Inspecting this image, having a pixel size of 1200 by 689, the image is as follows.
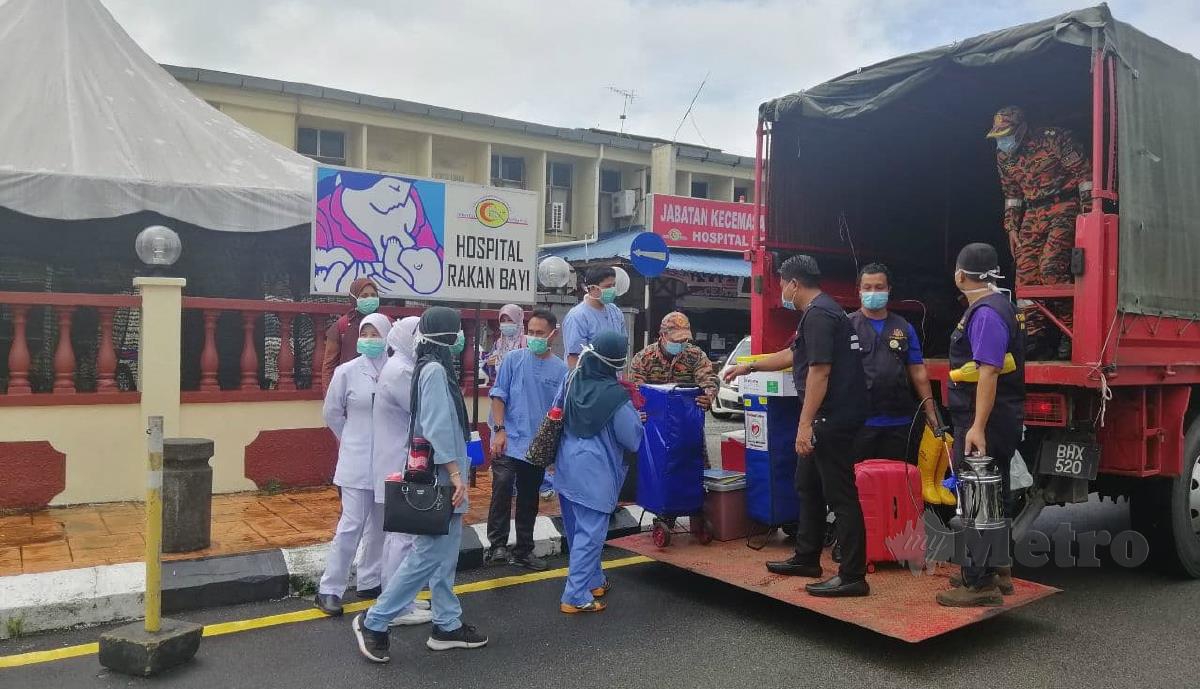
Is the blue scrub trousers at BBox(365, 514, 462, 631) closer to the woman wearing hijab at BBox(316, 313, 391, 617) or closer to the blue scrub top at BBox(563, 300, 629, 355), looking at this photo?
the woman wearing hijab at BBox(316, 313, 391, 617)

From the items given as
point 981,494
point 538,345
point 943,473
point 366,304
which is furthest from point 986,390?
point 366,304

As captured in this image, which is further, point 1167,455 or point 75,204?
point 75,204

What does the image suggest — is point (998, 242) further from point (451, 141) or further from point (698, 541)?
point (451, 141)

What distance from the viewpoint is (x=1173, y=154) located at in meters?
5.34

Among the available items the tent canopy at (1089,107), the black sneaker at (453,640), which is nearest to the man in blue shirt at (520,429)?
the black sneaker at (453,640)

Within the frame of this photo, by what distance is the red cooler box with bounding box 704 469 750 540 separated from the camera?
A: 18.4 ft

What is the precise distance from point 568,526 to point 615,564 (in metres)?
0.96

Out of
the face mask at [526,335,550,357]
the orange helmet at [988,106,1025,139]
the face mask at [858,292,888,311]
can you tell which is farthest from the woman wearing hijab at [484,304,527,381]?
the orange helmet at [988,106,1025,139]

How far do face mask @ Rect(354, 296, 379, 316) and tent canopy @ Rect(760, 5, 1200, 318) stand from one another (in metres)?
3.03

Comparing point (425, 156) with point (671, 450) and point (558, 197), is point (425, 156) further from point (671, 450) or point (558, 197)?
point (671, 450)

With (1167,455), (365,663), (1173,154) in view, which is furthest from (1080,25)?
(365,663)

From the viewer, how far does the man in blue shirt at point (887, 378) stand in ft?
16.4

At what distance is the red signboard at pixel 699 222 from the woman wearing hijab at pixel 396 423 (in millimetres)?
13769

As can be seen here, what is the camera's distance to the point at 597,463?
15.7ft
